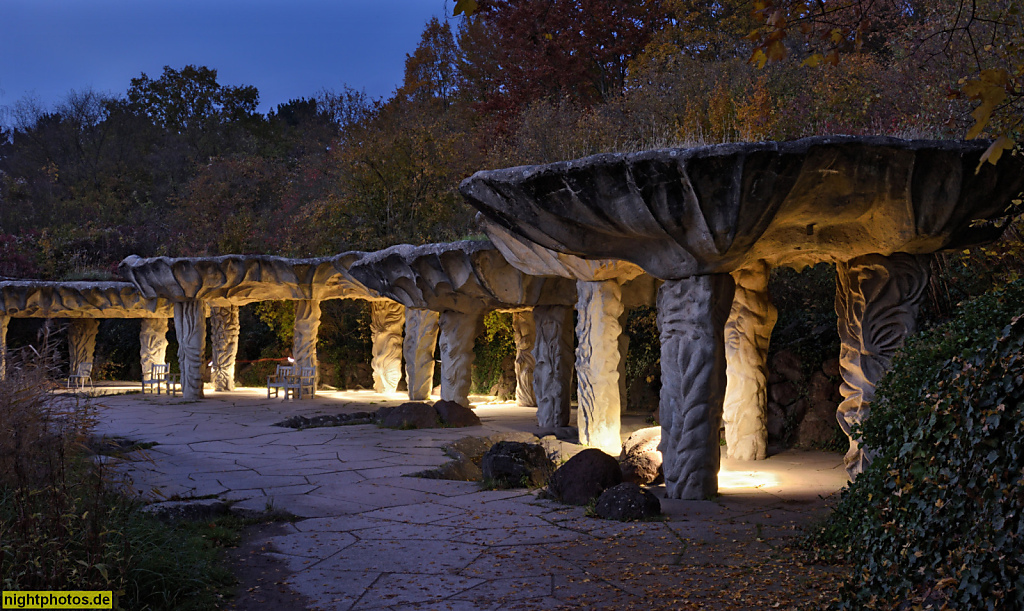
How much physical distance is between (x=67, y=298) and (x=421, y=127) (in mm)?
10367

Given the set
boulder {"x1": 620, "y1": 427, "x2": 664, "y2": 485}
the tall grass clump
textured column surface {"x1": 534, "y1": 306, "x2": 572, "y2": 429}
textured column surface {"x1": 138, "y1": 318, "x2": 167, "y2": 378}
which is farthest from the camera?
textured column surface {"x1": 138, "y1": 318, "x2": 167, "y2": 378}

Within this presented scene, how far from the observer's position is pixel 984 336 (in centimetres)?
305

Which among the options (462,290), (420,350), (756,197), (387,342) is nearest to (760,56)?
(756,197)

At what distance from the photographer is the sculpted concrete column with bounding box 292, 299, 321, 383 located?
18016 millimetres

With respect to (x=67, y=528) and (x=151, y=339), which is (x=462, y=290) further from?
(x=151, y=339)

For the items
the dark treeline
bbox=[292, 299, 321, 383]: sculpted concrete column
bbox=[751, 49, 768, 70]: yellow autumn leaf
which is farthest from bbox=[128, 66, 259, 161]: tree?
bbox=[751, 49, 768, 70]: yellow autumn leaf

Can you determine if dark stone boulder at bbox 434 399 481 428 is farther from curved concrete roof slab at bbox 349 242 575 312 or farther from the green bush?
the green bush

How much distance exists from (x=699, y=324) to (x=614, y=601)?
125 inches

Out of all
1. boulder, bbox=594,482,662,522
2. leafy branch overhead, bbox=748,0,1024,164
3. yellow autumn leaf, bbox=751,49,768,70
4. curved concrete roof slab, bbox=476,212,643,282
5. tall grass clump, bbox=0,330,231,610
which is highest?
leafy branch overhead, bbox=748,0,1024,164

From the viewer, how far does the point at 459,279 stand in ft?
40.4

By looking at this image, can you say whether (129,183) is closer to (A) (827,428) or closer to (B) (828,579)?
(A) (827,428)

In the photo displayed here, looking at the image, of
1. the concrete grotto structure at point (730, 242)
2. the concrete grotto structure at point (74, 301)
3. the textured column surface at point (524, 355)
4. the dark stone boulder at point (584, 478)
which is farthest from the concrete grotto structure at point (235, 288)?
the dark stone boulder at point (584, 478)

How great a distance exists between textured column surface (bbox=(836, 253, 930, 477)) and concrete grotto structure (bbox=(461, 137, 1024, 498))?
0.04ft

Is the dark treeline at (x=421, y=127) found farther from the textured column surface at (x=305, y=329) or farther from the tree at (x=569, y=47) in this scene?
the textured column surface at (x=305, y=329)
